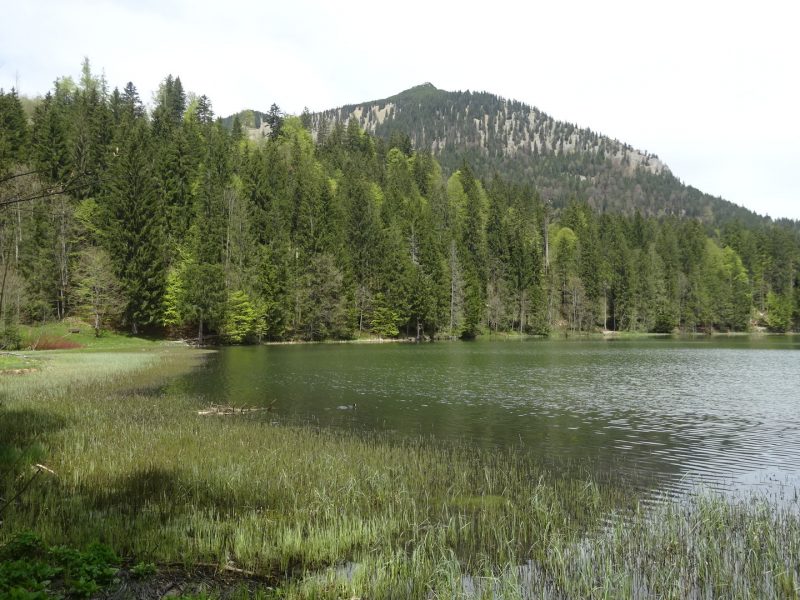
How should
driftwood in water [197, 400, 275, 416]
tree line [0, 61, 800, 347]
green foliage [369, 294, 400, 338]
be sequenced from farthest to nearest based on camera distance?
green foliage [369, 294, 400, 338], tree line [0, 61, 800, 347], driftwood in water [197, 400, 275, 416]

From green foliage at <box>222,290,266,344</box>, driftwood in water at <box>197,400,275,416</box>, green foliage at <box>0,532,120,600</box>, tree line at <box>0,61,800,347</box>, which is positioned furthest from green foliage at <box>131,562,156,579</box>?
green foliage at <box>222,290,266,344</box>

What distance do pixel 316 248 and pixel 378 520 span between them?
8385 centimetres

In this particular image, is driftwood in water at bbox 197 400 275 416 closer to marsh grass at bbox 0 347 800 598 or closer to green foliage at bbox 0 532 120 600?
marsh grass at bbox 0 347 800 598

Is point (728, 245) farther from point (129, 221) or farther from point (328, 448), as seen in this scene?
point (328, 448)

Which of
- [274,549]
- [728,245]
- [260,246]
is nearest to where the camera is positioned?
[274,549]

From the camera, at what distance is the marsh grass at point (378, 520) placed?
8.45 meters

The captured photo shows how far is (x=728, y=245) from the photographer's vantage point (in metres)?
159

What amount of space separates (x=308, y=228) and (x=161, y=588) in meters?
88.1

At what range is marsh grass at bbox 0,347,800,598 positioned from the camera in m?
8.45

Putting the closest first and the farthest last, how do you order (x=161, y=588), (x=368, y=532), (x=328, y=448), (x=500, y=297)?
(x=161, y=588) < (x=368, y=532) < (x=328, y=448) < (x=500, y=297)

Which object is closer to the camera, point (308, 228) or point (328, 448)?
point (328, 448)

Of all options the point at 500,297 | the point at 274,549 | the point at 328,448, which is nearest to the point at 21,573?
the point at 274,549

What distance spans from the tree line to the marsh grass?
27.3 m

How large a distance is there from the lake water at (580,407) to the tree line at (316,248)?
784 inches
